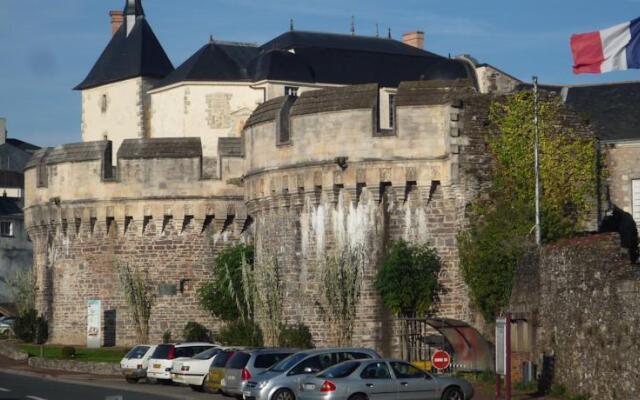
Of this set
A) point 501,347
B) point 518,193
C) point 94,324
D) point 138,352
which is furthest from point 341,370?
point 94,324

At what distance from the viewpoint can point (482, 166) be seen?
41688mm

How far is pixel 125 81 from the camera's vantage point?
7075 cm

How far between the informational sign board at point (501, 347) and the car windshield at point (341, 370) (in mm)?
2844

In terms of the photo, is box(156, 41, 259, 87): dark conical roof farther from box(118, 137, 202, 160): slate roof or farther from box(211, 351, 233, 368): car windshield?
box(211, 351, 233, 368): car windshield

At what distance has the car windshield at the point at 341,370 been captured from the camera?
3028cm

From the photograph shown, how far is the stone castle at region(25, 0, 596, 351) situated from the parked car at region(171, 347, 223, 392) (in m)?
4.90

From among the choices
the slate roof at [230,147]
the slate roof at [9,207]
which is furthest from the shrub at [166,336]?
the slate roof at [9,207]

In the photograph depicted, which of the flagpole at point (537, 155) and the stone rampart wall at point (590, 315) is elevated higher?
the flagpole at point (537, 155)

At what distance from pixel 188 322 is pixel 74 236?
19.3 feet

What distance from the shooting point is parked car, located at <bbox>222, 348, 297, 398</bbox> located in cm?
3445

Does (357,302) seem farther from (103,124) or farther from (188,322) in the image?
(103,124)

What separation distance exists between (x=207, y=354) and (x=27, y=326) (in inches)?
890

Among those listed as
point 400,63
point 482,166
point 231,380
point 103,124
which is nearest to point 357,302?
point 482,166

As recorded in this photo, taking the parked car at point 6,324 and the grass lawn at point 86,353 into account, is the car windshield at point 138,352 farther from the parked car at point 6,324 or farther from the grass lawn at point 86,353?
the parked car at point 6,324
